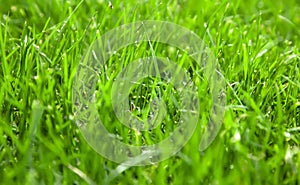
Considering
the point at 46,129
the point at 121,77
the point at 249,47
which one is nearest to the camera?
the point at 46,129

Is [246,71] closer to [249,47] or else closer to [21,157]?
[249,47]

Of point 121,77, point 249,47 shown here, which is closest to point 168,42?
point 249,47

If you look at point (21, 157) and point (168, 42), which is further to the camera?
point (168, 42)

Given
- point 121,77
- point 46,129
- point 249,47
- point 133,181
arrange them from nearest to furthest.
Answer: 1. point 133,181
2. point 46,129
3. point 121,77
4. point 249,47

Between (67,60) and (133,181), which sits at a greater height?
(67,60)

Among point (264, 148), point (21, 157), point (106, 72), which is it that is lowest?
point (264, 148)

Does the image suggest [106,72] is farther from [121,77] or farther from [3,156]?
[3,156]
